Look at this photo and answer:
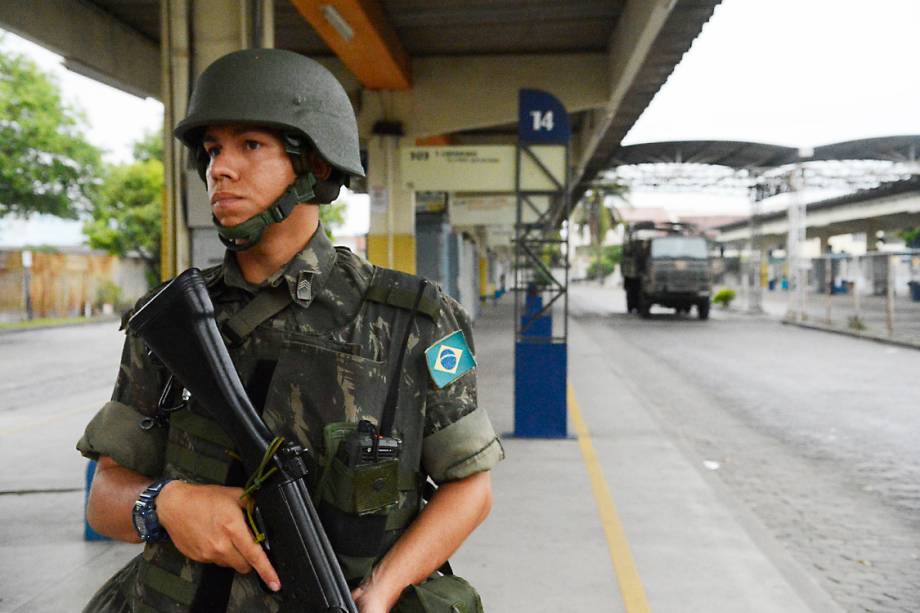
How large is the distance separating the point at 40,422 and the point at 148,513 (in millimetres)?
8346

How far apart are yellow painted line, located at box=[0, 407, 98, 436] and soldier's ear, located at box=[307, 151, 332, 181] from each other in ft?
25.6

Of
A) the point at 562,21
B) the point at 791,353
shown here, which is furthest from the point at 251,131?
the point at 791,353

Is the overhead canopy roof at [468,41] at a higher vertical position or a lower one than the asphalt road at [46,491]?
higher

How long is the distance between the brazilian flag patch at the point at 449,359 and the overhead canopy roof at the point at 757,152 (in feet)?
73.5

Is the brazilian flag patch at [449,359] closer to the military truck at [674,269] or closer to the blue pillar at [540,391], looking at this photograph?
the blue pillar at [540,391]

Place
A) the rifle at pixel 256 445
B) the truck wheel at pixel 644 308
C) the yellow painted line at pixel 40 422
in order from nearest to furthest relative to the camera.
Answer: the rifle at pixel 256 445
the yellow painted line at pixel 40 422
the truck wheel at pixel 644 308

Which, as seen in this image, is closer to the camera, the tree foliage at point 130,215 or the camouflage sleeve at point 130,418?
the camouflage sleeve at point 130,418

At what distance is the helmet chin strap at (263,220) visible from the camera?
4.33 feet

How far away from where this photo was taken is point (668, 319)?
25844 mm

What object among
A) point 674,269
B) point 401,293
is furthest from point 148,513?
point 674,269

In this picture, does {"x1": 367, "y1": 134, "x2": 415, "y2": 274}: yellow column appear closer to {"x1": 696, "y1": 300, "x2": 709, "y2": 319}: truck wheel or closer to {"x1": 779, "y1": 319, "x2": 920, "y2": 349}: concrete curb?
{"x1": 779, "y1": 319, "x2": 920, "y2": 349}: concrete curb

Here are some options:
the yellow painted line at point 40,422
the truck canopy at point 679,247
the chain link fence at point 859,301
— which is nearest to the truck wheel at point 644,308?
the truck canopy at point 679,247

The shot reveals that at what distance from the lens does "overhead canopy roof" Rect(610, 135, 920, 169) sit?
2319cm

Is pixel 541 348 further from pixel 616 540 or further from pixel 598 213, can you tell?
pixel 598 213
